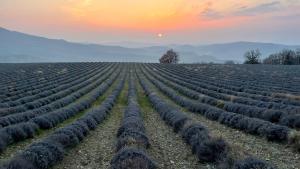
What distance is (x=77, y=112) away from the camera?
22234mm

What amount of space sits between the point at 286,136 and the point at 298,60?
107 m

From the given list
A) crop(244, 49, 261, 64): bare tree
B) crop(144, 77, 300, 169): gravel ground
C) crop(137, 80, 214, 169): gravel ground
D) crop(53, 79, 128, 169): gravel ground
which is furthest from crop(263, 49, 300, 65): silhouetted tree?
crop(53, 79, 128, 169): gravel ground

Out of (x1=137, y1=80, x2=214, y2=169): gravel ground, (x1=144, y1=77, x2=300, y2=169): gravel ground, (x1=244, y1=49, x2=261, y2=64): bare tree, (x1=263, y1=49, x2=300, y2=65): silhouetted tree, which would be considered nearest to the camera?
(x1=144, y1=77, x2=300, y2=169): gravel ground

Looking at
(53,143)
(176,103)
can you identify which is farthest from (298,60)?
(53,143)

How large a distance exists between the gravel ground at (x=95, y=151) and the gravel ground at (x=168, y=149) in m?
1.62

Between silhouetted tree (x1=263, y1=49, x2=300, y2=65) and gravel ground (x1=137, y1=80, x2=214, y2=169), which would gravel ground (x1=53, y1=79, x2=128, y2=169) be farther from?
silhouetted tree (x1=263, y1=49, x2=300, y2=65)

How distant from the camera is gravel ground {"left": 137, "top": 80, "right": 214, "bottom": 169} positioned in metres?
11.5

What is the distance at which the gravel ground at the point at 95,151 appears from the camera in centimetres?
1152

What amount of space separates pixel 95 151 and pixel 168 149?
9.06ft

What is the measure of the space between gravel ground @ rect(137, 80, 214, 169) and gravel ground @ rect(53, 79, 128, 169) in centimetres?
162

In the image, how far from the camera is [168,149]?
Answer: 13.4 metres

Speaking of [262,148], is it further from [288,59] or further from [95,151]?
[288,59]

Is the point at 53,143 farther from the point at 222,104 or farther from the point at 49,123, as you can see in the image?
the point at 222,104

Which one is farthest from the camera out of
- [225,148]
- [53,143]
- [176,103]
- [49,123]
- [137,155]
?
[176,103]
